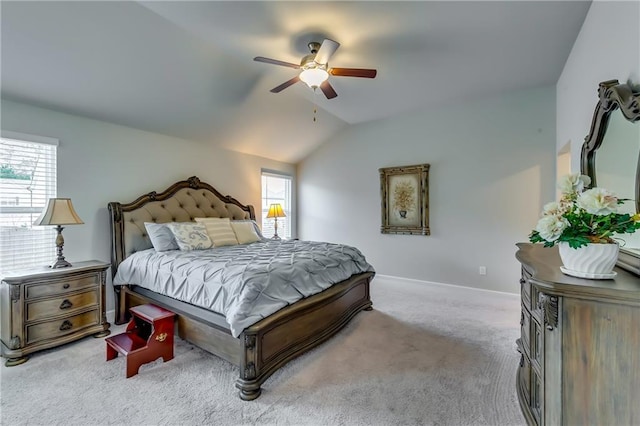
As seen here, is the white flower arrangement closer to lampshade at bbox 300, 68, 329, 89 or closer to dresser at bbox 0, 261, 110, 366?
lampshade at bbox 300, 68, 329, 89

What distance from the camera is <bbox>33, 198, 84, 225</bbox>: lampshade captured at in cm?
248

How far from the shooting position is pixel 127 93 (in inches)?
118

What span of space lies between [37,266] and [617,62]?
489cm

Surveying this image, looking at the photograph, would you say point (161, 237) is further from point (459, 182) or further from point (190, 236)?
point (459, 182)

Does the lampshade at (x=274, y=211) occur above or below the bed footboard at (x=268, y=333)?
above

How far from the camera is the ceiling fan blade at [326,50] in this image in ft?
7.04

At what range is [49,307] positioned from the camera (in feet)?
8.01

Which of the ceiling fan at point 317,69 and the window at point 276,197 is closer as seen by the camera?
the ceiling fan at point 317,69

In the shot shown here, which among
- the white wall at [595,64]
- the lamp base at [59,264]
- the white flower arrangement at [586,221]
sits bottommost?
the lamp base at [59,264]

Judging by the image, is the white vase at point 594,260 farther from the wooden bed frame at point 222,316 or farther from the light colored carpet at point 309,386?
the wooden bed frame at point 222,316

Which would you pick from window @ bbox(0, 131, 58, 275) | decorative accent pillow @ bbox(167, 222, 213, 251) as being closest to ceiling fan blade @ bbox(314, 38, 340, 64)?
decorative accent pillow @ bbox(167, 222, 213, 251)

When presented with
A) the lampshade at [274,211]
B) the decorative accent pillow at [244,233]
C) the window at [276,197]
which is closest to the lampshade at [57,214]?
the decorative accent pillow at [244,233]

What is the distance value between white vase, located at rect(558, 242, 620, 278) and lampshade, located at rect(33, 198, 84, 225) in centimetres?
360

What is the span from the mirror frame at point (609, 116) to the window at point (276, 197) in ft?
14.5
